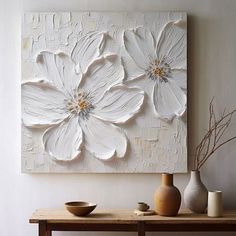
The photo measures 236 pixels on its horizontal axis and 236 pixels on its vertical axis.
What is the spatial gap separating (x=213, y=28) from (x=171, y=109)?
63cm

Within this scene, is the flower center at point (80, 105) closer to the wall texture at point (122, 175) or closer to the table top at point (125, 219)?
the wall texture at point (122, 175)

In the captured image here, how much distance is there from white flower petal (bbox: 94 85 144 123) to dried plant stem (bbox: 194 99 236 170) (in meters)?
0.50

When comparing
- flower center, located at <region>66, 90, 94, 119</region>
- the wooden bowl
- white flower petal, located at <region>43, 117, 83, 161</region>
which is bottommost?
the wooden bowl

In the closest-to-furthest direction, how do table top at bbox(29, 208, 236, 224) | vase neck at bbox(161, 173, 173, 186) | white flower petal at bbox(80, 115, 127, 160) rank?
table top at bbox(29, 208, 236, 224) → vase neck at bbox(161, 173, 173, 186) → white flower petal at bbox(80, 115, 127, 160)

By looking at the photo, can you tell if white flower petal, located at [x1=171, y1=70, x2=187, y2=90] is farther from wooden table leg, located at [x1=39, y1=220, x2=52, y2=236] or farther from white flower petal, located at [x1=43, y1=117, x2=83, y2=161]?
wooden table leg, located at [x1=39, y1=220, x2=52, y2=236]

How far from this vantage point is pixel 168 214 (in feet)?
9.38

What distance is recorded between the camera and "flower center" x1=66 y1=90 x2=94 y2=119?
10.3 feet

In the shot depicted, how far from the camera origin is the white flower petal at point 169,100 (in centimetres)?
314

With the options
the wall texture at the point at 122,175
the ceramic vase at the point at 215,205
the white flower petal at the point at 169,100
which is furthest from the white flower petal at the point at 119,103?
the ceramic vase at the point at 215,205

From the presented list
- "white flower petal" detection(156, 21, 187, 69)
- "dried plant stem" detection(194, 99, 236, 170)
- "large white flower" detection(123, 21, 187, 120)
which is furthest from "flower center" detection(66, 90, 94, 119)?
"dried plant stem" detection(194, 99, 236, 170)

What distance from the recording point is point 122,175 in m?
3.19

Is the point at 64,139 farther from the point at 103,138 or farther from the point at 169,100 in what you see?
the point at 169,100

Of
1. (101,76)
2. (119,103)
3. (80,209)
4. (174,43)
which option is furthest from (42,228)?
(174,43)

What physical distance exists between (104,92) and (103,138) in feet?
1.02
